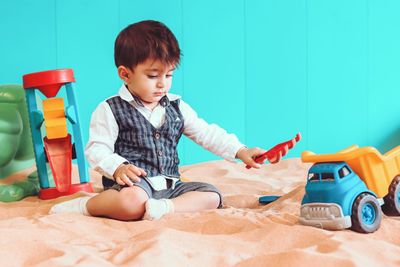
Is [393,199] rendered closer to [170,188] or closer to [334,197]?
[334,197]

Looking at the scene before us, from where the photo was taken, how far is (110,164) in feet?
4.98

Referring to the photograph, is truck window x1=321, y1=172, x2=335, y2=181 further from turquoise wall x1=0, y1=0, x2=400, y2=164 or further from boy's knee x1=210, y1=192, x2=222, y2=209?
turquoise wall x1=0, y1=0, x2=400, y2=164

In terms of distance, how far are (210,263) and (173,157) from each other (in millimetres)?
687

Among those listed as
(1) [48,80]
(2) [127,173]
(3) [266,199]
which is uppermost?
(1) [48,80]

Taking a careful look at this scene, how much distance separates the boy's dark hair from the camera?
5.10ft

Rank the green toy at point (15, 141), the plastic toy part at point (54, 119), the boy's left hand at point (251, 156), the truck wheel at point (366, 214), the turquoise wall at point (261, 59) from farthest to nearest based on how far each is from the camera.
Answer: the turquoise wall at point (261, 59) → the green toy at point (15, 141) → the plastic toy part at point (54, 119) → the boy's left hand at point (251, 156) → the truck wheel at point (366, 214)

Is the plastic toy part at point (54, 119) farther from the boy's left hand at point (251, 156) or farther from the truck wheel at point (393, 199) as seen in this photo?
the truck wheel at point (393, 199)

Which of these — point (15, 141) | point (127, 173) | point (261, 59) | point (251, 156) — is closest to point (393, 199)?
point (251, 156)

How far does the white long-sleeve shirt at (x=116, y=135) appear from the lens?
1545 mm

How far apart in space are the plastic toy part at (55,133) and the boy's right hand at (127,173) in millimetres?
427

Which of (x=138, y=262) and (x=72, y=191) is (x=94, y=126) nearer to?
(x=72, y=191)

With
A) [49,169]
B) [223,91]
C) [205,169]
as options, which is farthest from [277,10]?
[49,169]

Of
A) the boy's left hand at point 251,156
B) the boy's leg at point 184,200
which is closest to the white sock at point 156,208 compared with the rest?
the boy's leg at point 184,200

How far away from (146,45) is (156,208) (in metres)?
0.39
